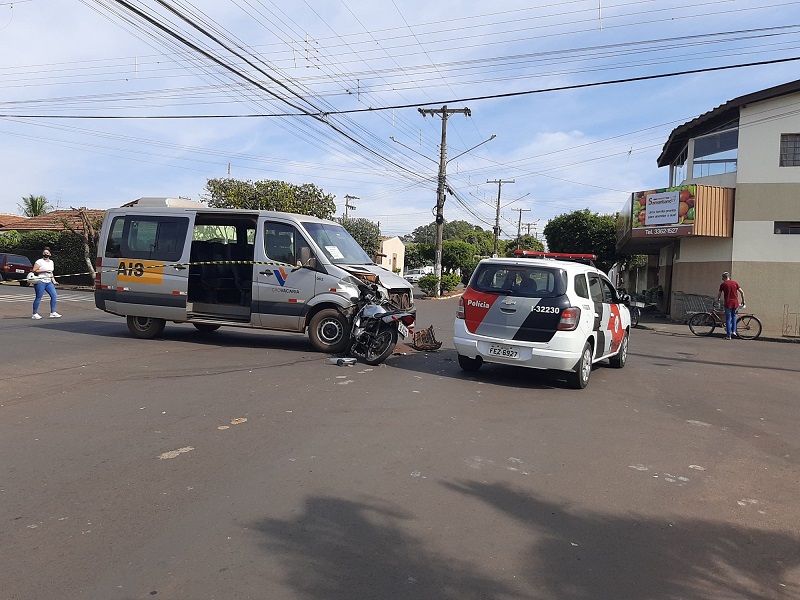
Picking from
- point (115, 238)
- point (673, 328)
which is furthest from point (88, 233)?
point (673, 328)

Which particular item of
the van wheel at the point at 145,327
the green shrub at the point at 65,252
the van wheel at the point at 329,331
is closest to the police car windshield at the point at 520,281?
the van wheel at the point at 329,331

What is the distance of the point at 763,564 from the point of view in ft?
12.4

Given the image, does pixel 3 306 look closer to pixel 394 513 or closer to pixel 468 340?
pixel 468 340

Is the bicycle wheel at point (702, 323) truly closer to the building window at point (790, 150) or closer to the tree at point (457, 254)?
the building window at point (790, 150)

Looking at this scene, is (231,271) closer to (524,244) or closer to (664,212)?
(664,212)

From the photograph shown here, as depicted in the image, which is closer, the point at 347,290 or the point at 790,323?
the point at 347,290

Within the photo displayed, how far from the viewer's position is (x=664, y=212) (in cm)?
2231

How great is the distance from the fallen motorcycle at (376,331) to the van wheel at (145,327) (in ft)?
14.3

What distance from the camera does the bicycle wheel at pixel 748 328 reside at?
1788 centimetres

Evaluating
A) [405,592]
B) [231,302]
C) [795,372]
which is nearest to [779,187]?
[795,372]

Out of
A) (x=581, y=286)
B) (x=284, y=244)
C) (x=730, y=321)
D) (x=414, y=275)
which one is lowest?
(x=730, y=321)

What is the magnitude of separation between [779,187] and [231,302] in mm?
18119

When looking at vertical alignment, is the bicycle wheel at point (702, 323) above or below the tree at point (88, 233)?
below

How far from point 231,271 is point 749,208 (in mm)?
17416
